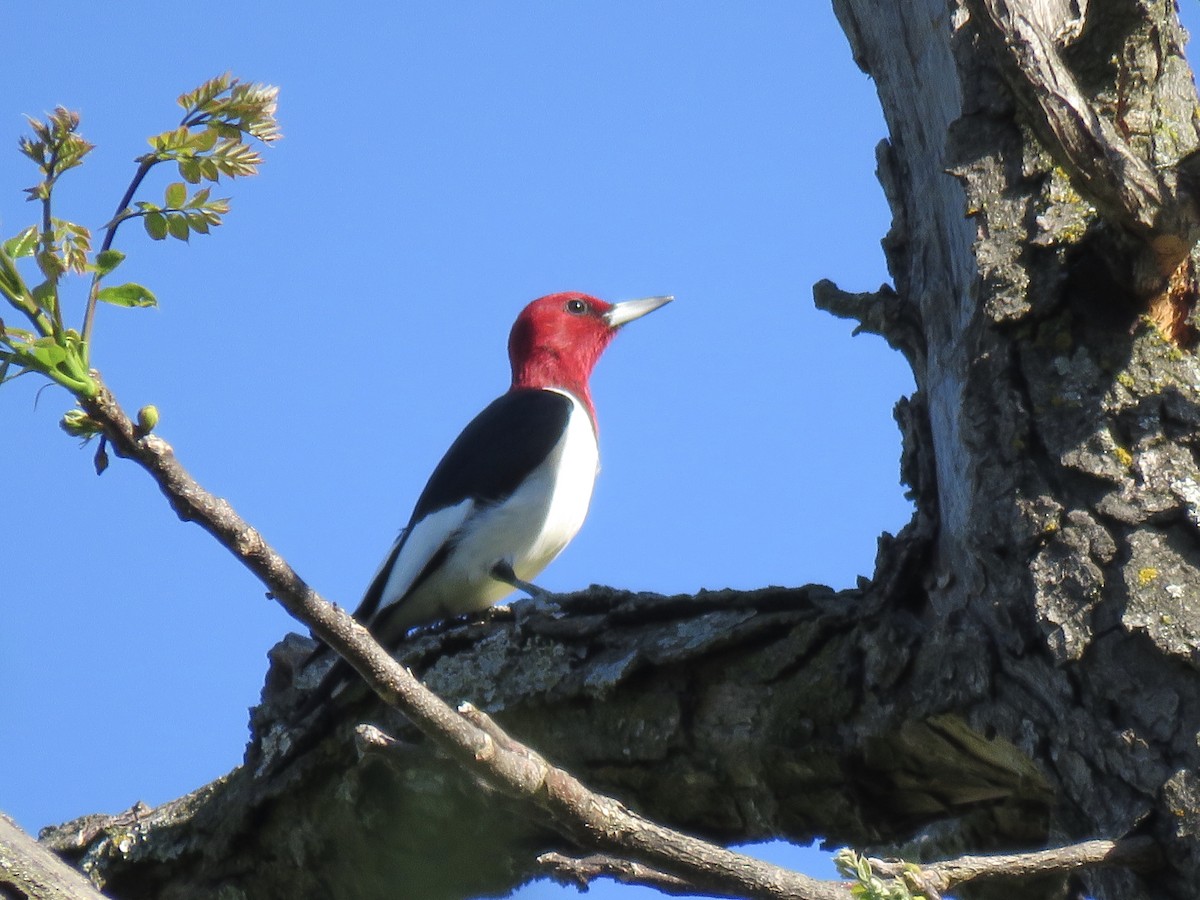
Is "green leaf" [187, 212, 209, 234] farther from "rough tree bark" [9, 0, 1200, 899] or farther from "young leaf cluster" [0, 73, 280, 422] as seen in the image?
"rough tree bark" [9, 0, 1200, 899]

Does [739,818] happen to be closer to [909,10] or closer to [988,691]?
[988,691]

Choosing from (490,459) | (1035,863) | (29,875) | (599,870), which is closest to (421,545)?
(490,459)

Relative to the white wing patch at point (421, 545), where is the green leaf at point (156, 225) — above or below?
below

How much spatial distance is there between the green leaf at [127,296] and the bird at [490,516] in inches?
138

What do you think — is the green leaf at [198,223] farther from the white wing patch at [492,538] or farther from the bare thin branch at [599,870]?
the white wing patch at [492,538]

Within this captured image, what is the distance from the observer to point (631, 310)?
747cm

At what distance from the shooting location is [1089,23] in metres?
3.05

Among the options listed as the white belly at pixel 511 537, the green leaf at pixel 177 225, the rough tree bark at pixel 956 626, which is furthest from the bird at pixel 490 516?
the green leaf at pixel 177 225

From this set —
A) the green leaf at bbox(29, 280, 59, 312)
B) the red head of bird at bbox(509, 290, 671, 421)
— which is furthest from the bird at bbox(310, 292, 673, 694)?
the green leaf at bbox(29, 280, 59, 312)

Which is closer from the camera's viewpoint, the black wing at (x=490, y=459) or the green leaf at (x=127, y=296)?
the green leaf at (x=127, y=296)

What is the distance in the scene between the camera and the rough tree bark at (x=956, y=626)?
8.46 feet

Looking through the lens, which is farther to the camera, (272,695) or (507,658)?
(272,695)

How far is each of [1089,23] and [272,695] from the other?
2759 mm

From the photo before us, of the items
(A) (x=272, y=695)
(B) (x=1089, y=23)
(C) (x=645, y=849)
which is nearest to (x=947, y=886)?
(C) (x=645, y=849)
